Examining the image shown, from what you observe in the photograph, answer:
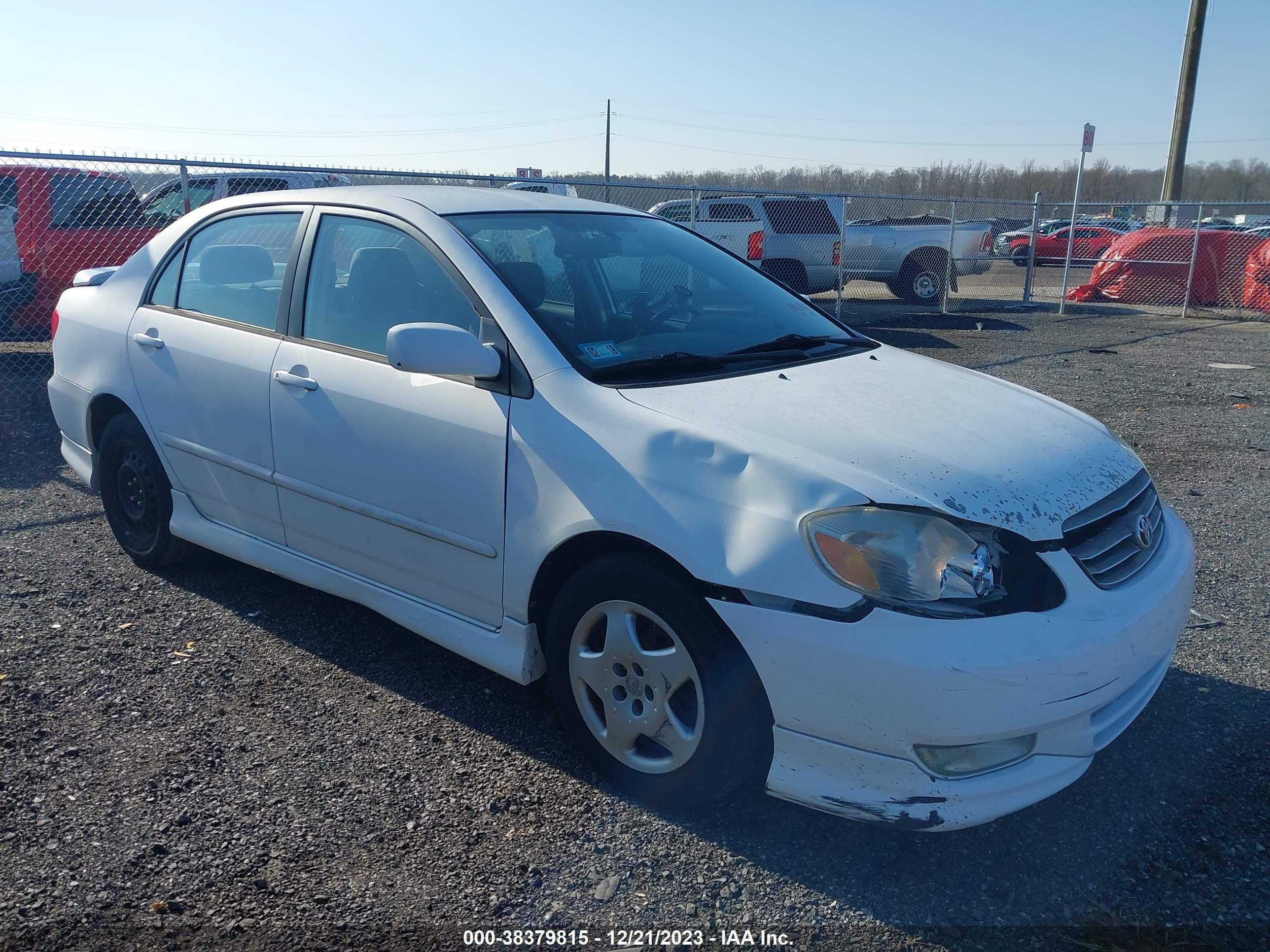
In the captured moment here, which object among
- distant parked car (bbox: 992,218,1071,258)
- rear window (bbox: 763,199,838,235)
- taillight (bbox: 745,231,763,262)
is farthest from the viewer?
distant parked car (bbox: 992,218,1071,258)

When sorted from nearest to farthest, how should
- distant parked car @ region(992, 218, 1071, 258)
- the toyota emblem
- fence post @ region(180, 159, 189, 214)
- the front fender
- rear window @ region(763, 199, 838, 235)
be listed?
the front fender < the toyota emblem < fence post @ region(180, 159, 189, 214) < rear window @ region(763, 199, 838, 235) < distant parked car @ region(992, 218, 1071, 258)

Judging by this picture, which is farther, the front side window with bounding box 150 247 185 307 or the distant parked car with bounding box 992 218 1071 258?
the distant parked car with bounding box 992 218 1071 258

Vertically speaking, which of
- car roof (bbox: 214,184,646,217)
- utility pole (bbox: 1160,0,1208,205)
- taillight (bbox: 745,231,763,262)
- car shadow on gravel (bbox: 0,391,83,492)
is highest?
utility pole (bbox: 1160,0,1208,205)

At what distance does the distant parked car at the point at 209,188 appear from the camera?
10.4 m

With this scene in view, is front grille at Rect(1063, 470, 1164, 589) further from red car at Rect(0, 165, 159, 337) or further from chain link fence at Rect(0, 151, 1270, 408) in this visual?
red car at Rect(0, 165, 159, 337)

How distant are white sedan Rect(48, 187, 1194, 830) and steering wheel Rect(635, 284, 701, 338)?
19mm

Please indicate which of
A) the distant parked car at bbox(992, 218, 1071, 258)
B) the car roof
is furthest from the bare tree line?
the car roof

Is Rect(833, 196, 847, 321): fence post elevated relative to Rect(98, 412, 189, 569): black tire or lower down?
elevated

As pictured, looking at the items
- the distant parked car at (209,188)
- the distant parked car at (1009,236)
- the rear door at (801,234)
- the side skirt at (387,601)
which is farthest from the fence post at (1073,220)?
the distant parked car at (1009,236)

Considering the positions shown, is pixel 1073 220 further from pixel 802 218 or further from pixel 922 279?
pixel 802 218

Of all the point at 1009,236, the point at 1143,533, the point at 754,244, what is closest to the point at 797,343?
the point at 1143,533

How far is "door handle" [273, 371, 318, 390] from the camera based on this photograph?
3543 mm

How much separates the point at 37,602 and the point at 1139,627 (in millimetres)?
4303

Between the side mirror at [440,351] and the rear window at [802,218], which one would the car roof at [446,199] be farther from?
the rear window at [802,218]
